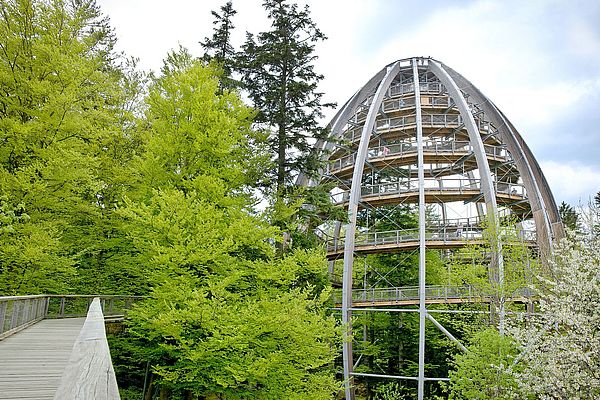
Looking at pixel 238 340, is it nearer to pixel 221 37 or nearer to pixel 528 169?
pixel 221 37

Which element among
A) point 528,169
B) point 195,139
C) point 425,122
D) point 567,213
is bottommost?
point 195,139

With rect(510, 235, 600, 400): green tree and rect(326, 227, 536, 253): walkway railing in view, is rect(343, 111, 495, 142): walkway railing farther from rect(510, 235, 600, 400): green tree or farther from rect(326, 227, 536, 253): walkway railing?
rect(510, 235, 600, 400): green tree

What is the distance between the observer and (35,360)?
7.67 meters

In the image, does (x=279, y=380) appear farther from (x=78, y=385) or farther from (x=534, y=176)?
(x=534, y=176)

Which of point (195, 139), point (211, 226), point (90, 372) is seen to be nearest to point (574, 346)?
point (211, 226)

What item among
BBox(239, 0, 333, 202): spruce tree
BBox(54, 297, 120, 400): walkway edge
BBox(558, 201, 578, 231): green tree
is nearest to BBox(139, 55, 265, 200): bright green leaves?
BBox(239, 0, 333, 202): spruce tree

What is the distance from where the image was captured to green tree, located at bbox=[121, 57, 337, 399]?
→ 977 centimetres

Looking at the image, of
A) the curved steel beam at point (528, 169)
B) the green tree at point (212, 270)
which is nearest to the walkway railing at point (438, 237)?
the curved steel beam at point (528, 169)

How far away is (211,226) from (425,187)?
12.6 m

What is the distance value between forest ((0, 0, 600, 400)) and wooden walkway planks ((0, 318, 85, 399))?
5.80 ft

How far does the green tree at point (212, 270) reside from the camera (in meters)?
9.77

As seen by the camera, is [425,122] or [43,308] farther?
[425,122]

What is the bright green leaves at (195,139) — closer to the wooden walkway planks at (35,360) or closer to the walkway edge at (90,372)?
the wooden walkway planks at (35,360)

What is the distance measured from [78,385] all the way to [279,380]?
372 inches
